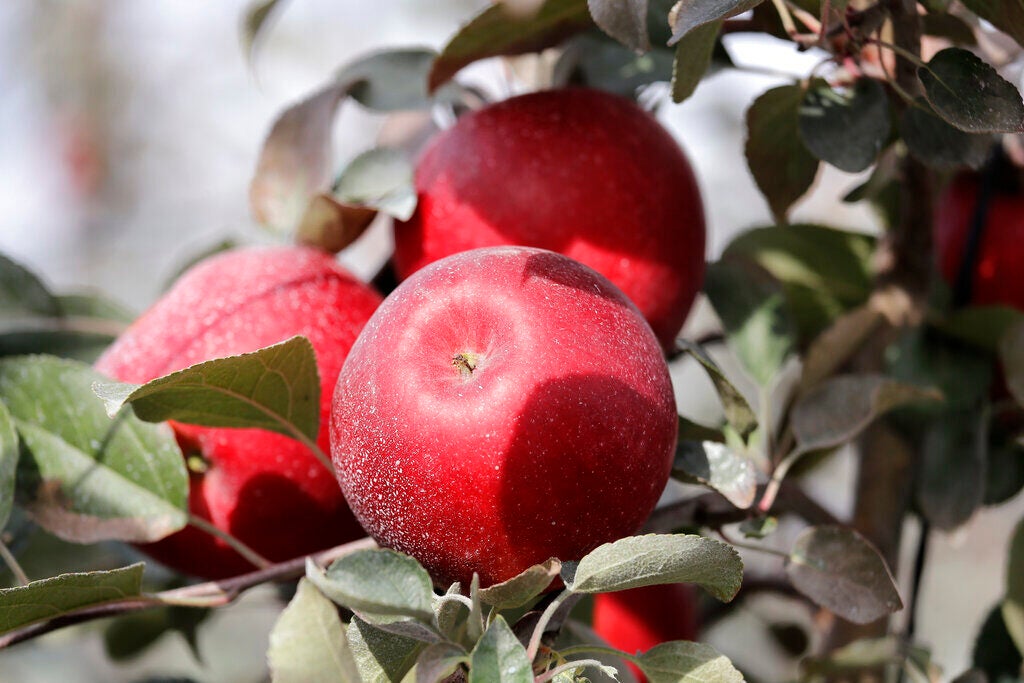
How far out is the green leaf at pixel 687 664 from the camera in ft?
1.09

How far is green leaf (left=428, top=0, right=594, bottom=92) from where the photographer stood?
0.47m

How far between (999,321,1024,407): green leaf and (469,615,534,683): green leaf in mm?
391

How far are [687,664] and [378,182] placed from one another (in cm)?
30

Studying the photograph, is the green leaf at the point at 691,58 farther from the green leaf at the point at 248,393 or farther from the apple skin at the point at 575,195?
the green leaf at the point at 248,393

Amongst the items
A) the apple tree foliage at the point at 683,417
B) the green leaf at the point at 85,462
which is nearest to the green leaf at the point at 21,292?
the apple tree foliage at the point at 683,417

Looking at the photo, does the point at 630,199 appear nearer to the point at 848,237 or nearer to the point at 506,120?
the point at 506,120

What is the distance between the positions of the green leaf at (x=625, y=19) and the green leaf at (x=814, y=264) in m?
0.35

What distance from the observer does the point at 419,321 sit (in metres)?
0.35

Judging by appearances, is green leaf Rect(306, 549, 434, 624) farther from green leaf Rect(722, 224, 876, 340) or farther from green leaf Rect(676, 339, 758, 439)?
green leaf Rect(722, 224, 876, 340)

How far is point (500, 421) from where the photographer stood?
1.07 ft

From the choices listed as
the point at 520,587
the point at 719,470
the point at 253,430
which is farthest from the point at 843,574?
the point at 253,430

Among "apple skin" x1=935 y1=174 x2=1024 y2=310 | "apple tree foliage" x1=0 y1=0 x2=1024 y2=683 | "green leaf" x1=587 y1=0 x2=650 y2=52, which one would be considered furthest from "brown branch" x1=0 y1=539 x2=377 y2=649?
"apple skin" x1=935 y1=174 x2=1024 y2=310

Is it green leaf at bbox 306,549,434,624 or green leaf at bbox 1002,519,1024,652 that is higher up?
green leaf at bbox 306,549,434,624

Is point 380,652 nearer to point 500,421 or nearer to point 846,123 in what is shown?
point 500,421
